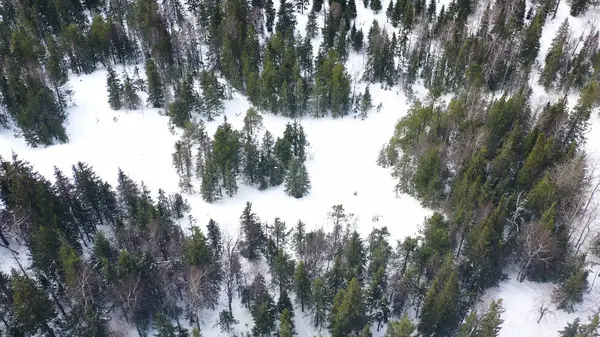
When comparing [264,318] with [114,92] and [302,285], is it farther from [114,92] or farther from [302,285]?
[114,92]

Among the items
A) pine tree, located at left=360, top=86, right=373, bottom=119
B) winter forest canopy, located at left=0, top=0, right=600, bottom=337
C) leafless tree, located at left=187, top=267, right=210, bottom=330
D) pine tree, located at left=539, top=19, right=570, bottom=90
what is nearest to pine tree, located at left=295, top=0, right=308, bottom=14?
winter forest canopy, located at left=0, top=0, right=600, bottom=337

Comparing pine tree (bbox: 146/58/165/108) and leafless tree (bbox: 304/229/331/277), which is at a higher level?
pine tree (bbox: 146/58/165/108)

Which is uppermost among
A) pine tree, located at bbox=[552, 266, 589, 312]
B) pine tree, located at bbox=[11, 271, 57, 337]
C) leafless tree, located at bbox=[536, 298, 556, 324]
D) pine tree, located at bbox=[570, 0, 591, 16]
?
pine tree, located at bbox=[570, 0, 591, 16]

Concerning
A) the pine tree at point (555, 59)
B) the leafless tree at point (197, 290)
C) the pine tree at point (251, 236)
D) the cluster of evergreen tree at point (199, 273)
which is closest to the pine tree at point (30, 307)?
the cluster of evergreen tree at point (199, 273)

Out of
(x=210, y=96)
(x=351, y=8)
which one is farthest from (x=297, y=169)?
(x=351, y=8)

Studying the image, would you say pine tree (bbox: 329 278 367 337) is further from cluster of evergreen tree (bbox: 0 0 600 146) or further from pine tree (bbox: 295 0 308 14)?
pine tree (bbox: 295 0 308 14)

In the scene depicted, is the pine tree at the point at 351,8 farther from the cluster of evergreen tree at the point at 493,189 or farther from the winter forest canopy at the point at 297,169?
the cluster of evergreen tree at the point at 493,189
